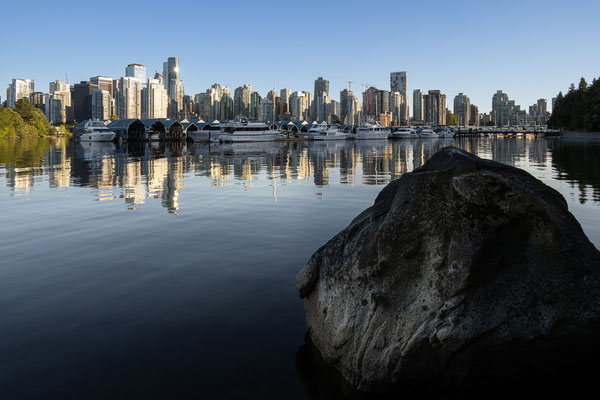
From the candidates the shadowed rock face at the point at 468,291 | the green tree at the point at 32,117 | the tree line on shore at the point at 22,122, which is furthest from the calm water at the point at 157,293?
the green tree at the point at 32,117

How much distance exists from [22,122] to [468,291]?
194521 millimetres

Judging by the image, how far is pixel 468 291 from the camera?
5.24 meters

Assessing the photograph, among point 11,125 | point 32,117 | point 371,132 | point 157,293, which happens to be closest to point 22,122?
point 11,125

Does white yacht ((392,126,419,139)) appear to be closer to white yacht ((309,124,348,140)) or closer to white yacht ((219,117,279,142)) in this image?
white yacht ((309,124,348,140))

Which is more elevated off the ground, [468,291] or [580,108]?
[580,108]

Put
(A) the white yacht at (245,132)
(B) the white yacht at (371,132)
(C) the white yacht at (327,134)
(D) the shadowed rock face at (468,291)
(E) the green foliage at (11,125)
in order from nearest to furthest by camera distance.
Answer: (D) the shadowed rock face at (468,291), (A) the white yacht at (245,132), (E) the green foliage at (11,125), (C) the white yacht at (327,134), (B) the white yacht at (371,132)

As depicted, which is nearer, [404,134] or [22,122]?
[22,122]

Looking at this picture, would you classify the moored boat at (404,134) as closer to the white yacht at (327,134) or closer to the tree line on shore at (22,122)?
the white yacht at (327,134)

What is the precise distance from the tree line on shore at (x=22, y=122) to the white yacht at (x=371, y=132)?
12056cm

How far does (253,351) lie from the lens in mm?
6438

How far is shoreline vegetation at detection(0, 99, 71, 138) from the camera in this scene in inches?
6026

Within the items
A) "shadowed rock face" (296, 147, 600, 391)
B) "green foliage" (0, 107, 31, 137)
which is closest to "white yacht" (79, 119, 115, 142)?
"green foliage" (0, 107, 31, 137)

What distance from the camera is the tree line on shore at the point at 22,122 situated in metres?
153

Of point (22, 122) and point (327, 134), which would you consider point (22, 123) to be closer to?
point (22, 122)
